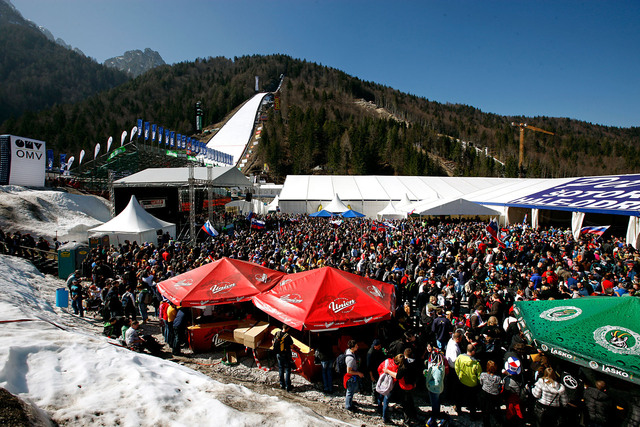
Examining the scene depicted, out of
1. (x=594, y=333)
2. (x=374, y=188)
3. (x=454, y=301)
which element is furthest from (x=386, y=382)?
(x=374, y=188)

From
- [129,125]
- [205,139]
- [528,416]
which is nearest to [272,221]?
[528,416]

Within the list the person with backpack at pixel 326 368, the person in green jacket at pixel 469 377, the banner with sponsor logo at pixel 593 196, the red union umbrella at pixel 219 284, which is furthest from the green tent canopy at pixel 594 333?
the banner with sponsor logo at pixel 593 196

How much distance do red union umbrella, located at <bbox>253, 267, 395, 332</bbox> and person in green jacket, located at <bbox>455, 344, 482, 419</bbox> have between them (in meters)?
1.46

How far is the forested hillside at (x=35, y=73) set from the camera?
99.5 metres

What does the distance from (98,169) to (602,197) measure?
136 ft

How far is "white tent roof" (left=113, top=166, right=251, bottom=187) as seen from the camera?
73.5 ft

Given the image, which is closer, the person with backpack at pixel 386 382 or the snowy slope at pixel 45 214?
the person with backpack at pixel 386 382

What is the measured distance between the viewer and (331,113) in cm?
10506

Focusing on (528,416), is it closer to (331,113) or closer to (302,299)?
(302,299)

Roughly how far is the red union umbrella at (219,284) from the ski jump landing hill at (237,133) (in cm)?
6395

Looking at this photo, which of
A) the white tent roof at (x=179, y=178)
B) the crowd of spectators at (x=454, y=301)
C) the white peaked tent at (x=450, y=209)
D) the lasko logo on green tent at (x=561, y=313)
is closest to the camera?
the crowd of spectators at (x=454, y=301)

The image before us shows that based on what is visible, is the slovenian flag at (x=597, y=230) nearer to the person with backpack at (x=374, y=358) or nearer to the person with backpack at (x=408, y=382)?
the person with backpack at (x=374, y=358)

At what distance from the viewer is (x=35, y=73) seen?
358 feet

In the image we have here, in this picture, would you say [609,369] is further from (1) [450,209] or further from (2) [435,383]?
(1) [450,209]
